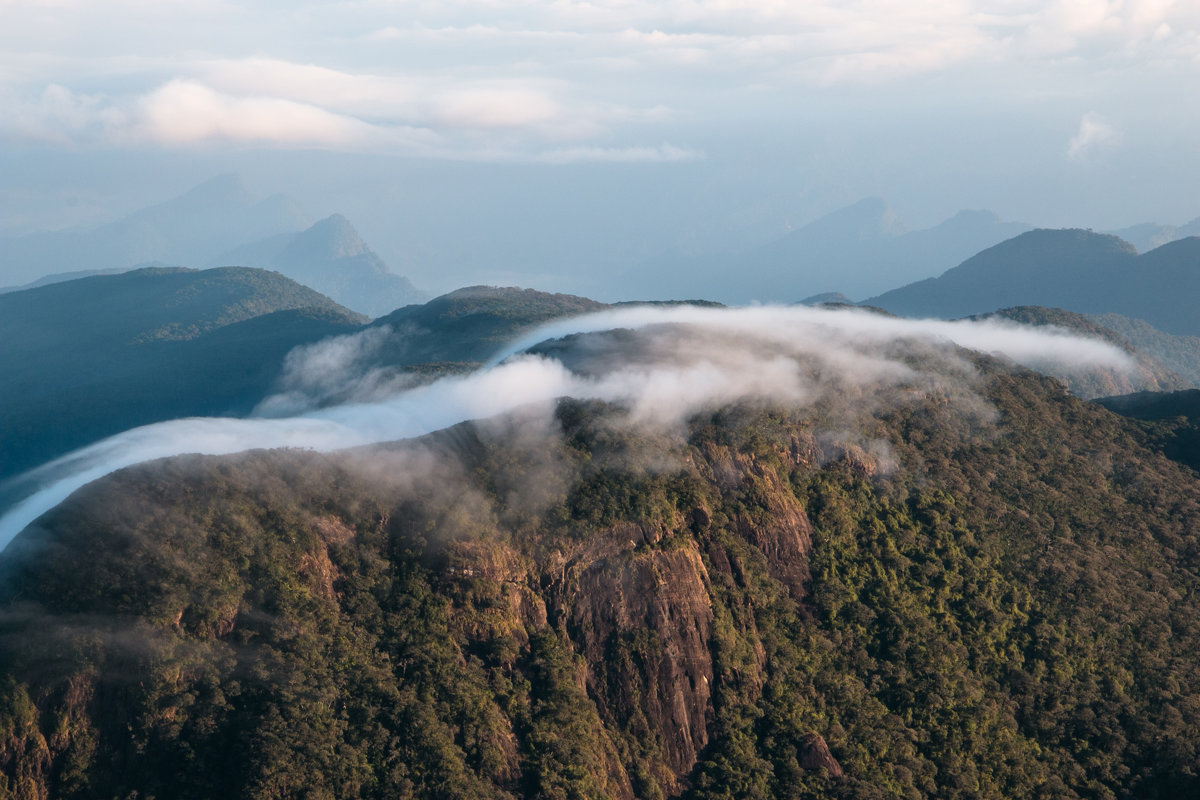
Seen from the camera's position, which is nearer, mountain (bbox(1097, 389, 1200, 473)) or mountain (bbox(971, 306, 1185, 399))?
mountain (bbox(1097, 389, 1200, 473))

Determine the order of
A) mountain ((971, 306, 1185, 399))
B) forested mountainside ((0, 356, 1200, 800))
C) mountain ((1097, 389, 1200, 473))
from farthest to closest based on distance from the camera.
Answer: mountain ((971, 306, 1185, 399)), mountain ((1097, 389, 1200, 473)), forested mountainside ((0, 356, 1200, 800))

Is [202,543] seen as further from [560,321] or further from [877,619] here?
[560,321]

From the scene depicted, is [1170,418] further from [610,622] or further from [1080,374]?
[1080,374]

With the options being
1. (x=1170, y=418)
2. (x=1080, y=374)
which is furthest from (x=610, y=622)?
(x=1080, y=374)

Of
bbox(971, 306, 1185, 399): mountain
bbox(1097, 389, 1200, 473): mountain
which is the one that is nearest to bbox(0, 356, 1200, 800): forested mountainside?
bbox(1097, 389, 1200, 473): mountain

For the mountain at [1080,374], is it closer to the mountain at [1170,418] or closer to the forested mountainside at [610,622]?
the mountain at [1170,418]

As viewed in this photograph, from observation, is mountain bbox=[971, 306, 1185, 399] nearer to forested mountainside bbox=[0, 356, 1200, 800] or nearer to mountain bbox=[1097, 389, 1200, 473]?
mountain bbox=[1097, 389, 1200, 473]

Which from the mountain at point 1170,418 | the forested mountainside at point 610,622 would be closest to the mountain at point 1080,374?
the mountain at point 1170,418

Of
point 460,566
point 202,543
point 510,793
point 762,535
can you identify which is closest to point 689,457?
point 762,535
